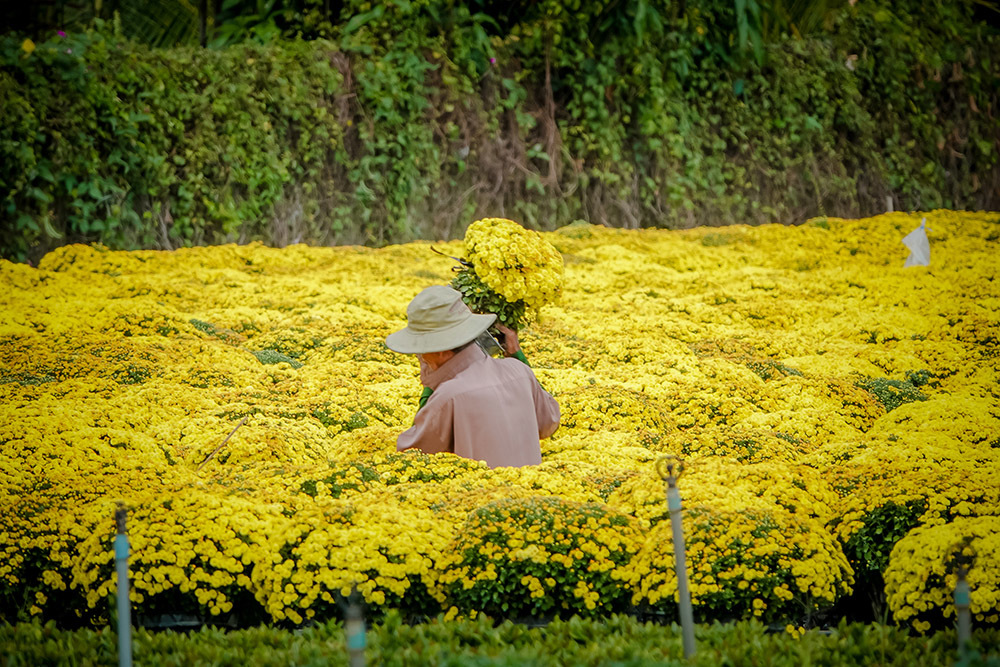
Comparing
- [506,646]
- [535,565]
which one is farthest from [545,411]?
[506,646]

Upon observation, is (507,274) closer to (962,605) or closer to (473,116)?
(962,605)

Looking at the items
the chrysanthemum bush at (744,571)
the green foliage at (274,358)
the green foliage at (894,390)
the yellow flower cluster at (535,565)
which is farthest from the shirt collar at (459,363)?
the green foliage at (894,390)

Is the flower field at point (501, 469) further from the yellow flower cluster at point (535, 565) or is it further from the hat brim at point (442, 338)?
the hat brim at point (442, 338)

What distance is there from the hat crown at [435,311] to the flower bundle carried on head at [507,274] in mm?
669

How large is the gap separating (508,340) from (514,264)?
428 mm

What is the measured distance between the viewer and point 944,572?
3.81m

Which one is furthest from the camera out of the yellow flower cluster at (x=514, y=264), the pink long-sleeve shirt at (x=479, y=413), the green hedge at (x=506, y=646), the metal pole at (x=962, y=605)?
the yellow flower cluster at (x=514, y=264)

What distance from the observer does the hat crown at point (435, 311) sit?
196 inches

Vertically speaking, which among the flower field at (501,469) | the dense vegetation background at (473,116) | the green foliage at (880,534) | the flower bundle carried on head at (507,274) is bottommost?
the green foliage at (880,534)

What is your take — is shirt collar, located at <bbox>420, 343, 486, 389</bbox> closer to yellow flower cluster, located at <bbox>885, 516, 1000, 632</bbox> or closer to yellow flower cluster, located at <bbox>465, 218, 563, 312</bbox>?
yellow flower cluster, located at <bbox>465, 218, 563, 312</bbox>

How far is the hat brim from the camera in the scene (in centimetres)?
496

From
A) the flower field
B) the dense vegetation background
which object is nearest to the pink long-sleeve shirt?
the flower field

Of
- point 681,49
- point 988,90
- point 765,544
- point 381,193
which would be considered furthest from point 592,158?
point 765,544

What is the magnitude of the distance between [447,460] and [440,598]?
956 mm
